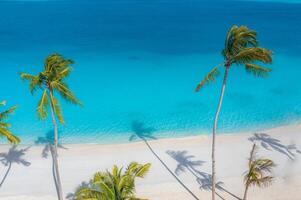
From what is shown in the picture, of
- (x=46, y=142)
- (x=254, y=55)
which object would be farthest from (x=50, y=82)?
(x=46, y=142)

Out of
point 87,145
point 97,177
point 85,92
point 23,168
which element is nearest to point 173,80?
point 85,92

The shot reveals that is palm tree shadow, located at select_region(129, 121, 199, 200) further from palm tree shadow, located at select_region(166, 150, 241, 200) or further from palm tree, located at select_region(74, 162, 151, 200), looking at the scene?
palm tree, located at select_region(74, 162, 151, 200)

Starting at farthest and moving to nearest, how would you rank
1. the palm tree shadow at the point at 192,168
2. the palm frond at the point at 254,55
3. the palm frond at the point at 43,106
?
the palm tree shadow at the point at 192,168 < the palm frond at the point at 43,106 < the palm frond at the point at 254,55

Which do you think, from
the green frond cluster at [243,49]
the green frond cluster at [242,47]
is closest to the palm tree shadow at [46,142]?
the green frond cluster at [243,49]

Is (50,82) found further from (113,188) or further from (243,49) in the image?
(243,49)

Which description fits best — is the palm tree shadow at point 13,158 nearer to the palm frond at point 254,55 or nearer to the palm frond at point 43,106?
the palm frond at point 43,106

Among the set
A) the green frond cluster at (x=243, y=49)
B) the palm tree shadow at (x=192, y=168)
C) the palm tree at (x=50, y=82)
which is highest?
the green frond cluster at (x=243, y=49)

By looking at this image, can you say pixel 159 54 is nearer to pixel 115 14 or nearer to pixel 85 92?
pixel 85 92
